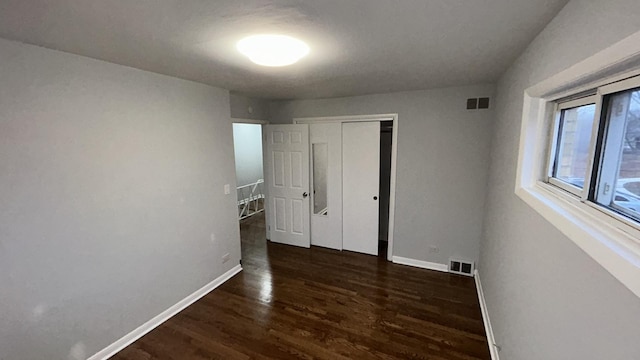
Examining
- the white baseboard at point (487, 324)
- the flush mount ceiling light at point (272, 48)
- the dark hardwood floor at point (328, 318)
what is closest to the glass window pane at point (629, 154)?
the flush mount ceiling light at point (272, 48)

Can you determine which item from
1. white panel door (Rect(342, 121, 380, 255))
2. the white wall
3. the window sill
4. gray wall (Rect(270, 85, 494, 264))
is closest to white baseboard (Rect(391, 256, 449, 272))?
gray wall (Rect(270, 85, 494, 264))

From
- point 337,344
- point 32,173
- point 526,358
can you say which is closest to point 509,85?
point 526,358

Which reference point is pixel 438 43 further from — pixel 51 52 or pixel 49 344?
pixel 49 344

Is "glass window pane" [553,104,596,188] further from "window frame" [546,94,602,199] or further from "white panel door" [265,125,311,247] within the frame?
"white panel door" [265,125,311,247]

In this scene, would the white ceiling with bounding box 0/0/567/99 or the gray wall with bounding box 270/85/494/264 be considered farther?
the gray wall with bounding box 270/85/494/264

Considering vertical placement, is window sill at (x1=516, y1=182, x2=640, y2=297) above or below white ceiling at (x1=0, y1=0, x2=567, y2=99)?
below

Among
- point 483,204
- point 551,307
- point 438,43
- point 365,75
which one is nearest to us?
point 551,307

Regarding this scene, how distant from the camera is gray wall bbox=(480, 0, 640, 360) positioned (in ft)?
2.45

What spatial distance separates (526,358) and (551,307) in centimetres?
49

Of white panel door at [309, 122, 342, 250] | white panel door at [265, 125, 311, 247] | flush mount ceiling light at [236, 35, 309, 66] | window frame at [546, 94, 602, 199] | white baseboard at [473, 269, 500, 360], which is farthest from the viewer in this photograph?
→ white panel door at [265, 125, 311, 247]

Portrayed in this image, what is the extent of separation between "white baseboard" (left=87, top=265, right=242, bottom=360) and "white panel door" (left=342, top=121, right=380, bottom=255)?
1.76 metres

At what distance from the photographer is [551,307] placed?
1.13m

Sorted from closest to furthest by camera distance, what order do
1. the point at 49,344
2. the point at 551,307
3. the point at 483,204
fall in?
the point at 551,307, the point at 49,344, the point at 483,204

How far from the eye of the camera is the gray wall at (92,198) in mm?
1601
